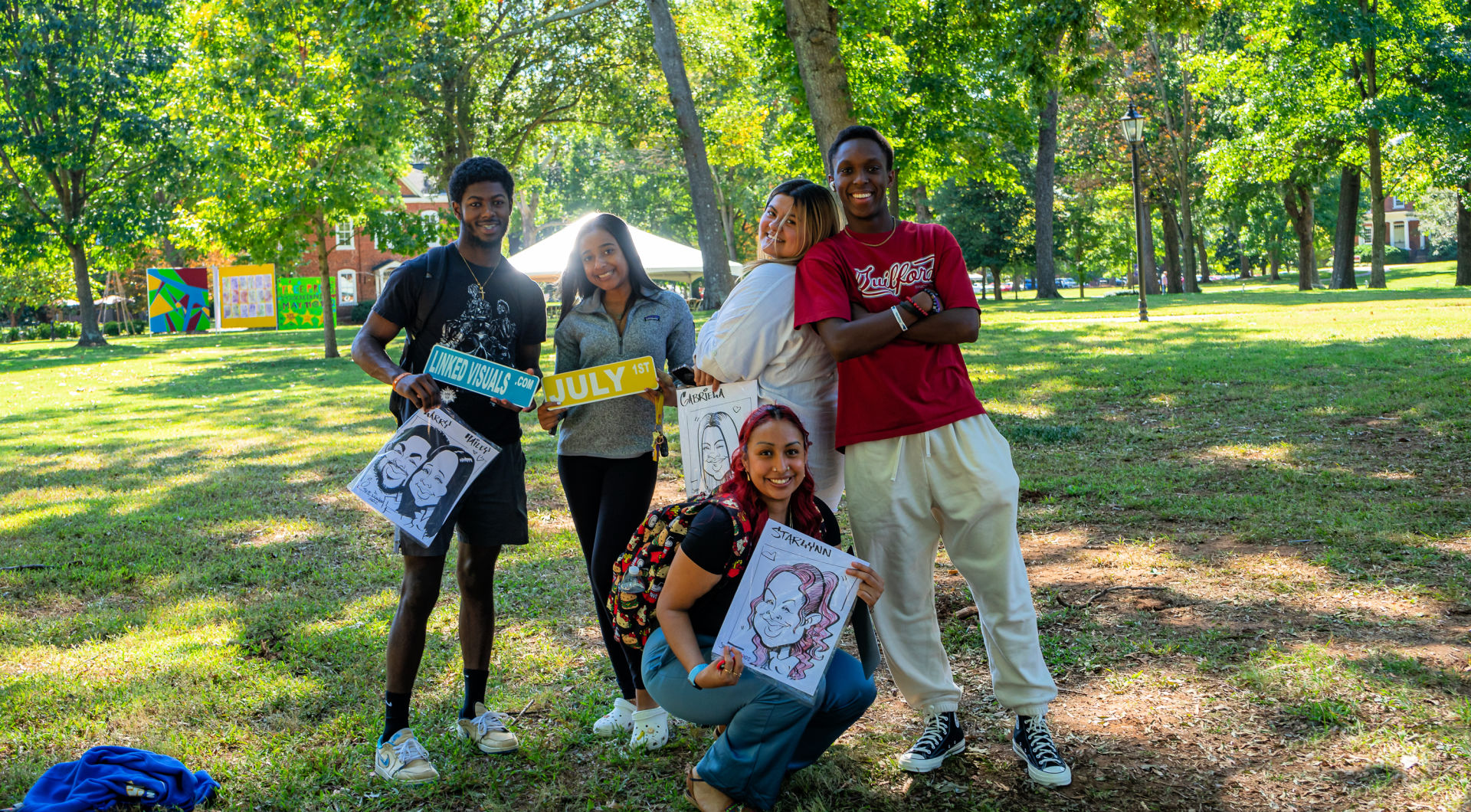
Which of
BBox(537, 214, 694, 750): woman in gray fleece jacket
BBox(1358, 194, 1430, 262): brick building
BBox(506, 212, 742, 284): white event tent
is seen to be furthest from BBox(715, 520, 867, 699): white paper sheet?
BBox(1358, 194, 1430, 262): brick building

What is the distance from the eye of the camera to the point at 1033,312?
93.2ft

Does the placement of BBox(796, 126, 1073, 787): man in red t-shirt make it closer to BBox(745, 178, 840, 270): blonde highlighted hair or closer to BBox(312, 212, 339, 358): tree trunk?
BBox(745, 178, 840, 270): blonde highlighted hair

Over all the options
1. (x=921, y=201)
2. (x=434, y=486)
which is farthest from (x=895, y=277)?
(x=921, y=201)

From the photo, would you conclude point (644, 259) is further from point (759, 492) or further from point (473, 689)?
point (759, 492)

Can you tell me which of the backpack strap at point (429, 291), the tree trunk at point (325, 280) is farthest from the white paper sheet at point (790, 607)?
the tree trunk at point (325, 280)

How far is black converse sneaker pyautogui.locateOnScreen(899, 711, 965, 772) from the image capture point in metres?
3.43

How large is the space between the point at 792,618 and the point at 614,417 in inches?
40.7

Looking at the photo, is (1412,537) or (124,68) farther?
(124,68)

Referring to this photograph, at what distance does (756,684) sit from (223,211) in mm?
20798

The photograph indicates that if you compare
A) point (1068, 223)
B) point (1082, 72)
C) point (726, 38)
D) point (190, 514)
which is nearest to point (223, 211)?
point (726, 38)

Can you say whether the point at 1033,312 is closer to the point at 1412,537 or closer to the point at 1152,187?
the point at 1152,187

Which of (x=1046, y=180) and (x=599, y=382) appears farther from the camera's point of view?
(x=1046, y=180)

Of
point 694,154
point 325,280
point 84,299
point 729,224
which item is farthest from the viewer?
point 729,224

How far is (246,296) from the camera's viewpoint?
48.5 meters
